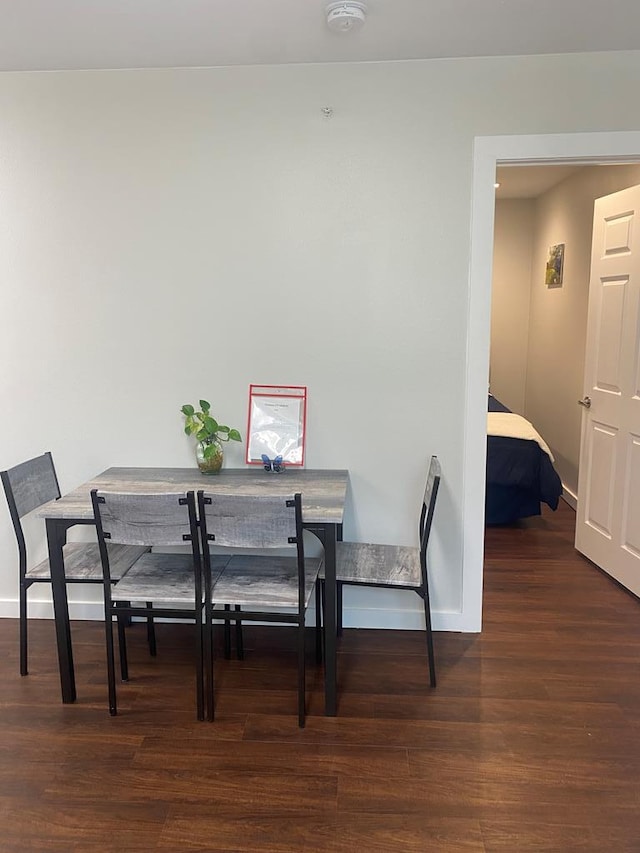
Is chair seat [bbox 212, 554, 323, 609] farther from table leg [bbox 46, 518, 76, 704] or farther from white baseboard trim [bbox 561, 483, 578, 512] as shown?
white baseboard trim [bbox 561, 483, 578, 512]

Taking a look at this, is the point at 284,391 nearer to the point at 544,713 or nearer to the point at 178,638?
the point at 178,638

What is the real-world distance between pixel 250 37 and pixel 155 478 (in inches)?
70.3

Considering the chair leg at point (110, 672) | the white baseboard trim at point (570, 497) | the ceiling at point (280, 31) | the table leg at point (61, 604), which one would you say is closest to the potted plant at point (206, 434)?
the table leg at point (61, 604)

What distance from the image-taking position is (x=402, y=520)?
10.0ft

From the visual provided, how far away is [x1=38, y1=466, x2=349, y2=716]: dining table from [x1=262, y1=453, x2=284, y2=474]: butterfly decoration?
0.8 inches

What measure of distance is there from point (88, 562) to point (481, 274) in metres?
2.02

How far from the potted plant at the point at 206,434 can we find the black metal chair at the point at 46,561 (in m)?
Answer: 0.46

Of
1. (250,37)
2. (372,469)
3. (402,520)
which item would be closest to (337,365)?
(372,469)

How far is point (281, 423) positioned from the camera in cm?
301

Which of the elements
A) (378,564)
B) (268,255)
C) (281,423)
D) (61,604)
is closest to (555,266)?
(268,255)

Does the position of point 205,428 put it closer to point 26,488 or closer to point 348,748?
point 26,488

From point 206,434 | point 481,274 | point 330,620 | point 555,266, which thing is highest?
point 555,266

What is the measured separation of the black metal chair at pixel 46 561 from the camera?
262 centimetres

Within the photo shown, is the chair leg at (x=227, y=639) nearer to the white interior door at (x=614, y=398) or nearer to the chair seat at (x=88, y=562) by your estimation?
the chair seat at (x=88, y=562)
